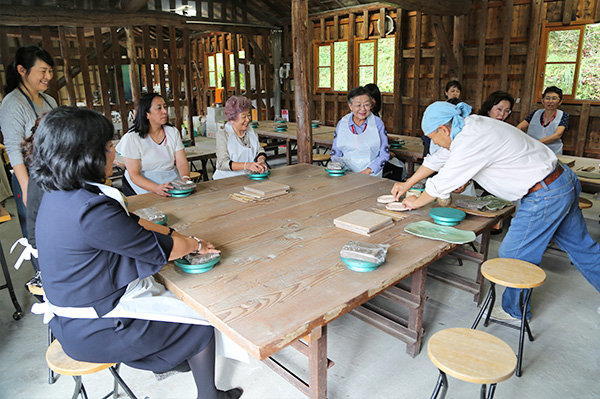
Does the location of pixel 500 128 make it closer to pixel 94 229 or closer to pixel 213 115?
pixel 94 229

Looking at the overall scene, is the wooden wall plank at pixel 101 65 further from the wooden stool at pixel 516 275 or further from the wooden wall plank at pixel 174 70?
the wooden stool at pixel 516 275

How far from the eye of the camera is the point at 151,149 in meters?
3.07

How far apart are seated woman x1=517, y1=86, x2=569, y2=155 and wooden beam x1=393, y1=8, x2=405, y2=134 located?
3380mm

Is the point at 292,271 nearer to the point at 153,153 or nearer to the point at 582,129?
the point at 153,153

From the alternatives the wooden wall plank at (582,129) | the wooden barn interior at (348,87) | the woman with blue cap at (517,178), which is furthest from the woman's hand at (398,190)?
the wooden wall plank at (582,129)

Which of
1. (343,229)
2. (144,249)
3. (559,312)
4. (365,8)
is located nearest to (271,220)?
(343,229)

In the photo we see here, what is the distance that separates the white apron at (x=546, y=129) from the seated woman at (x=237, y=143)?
10.6ft

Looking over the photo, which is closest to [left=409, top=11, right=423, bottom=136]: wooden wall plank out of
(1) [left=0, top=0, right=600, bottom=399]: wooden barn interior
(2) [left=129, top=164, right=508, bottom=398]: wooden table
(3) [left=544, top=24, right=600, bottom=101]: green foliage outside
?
(1) [left=0, top=0, right=600, bottom=399]: wooden barn interior

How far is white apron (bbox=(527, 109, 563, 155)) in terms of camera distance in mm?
4496

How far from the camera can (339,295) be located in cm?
140

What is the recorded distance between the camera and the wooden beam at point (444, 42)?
6.42 metres

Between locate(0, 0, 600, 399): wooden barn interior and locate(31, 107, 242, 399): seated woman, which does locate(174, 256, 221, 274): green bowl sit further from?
locate(0, 0, 600, 399): wooden barn interior

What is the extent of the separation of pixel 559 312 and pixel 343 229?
174 centimetres

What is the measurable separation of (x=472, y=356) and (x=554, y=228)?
4.00 ft
